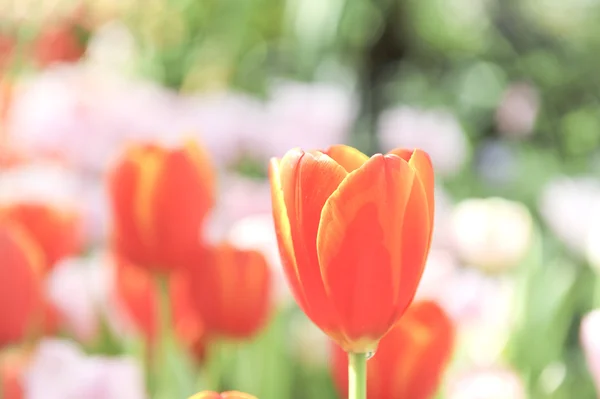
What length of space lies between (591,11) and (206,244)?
309cm

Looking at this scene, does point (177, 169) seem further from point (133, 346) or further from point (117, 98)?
point (117, 98)

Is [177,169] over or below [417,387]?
over

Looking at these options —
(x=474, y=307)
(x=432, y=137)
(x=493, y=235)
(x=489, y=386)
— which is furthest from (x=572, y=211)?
(x=432, y=137)

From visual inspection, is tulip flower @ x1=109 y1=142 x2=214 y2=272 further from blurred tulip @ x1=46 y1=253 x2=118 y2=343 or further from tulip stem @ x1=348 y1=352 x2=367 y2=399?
tulip stem @ x1=348 y1=352 x2=367 y2=399

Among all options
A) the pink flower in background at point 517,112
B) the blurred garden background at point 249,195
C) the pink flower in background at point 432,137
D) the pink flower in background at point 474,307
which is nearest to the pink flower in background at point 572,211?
the blurred garden background at point 249,195

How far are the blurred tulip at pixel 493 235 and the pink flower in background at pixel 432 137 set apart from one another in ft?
1.63

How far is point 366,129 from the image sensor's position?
217 centimetres

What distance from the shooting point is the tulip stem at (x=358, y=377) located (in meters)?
0.33

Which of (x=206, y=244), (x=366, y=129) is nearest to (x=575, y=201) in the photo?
(x=206, y=244)

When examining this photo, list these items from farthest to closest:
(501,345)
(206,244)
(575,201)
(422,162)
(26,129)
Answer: (26,129) → (575,201) → (501,345) → (206,244) → (422,162)

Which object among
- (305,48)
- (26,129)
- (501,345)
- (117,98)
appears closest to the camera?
(501,345)

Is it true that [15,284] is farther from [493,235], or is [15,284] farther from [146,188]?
[493,235]

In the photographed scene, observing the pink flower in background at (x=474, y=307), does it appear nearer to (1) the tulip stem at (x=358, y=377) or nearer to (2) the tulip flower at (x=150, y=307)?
(2) the tulip flower at (x=150, y=307)

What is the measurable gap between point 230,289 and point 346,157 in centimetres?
26
